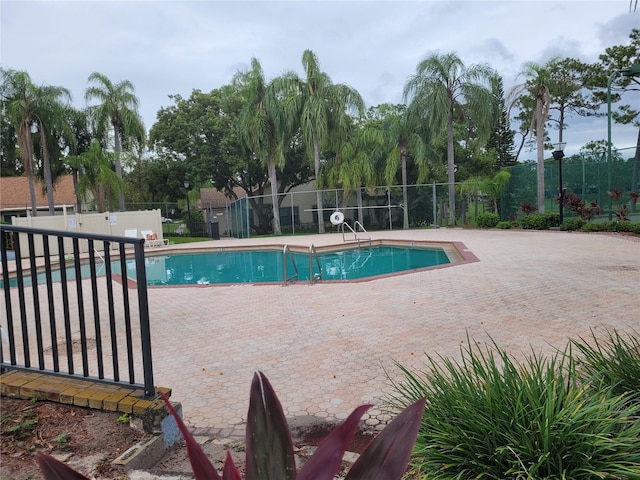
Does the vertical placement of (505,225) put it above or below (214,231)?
below

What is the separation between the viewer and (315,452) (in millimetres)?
1105

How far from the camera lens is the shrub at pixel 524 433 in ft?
5.25

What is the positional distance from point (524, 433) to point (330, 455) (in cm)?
92

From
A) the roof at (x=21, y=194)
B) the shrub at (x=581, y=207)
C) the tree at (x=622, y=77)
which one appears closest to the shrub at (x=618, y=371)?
the shrub at (x=581, y=207)

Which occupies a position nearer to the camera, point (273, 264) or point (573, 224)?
point (273, 264)

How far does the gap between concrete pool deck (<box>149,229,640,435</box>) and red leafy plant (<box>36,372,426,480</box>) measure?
1611mm

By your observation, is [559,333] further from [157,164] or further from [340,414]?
A: [157,164]

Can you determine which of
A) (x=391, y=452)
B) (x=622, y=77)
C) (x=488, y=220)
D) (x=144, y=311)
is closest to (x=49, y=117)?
(x=488, y=220)

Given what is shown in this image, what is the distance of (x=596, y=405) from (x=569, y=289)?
16.7ft

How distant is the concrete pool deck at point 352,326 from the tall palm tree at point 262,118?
47.3 ft

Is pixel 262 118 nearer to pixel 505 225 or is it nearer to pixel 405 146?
pixel 405 146

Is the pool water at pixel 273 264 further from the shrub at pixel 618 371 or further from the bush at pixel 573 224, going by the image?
the shrub at pixel 618 371

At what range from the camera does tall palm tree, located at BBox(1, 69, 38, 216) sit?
18938 mm

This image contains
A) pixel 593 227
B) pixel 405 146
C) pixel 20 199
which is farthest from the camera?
pixel 20 199
